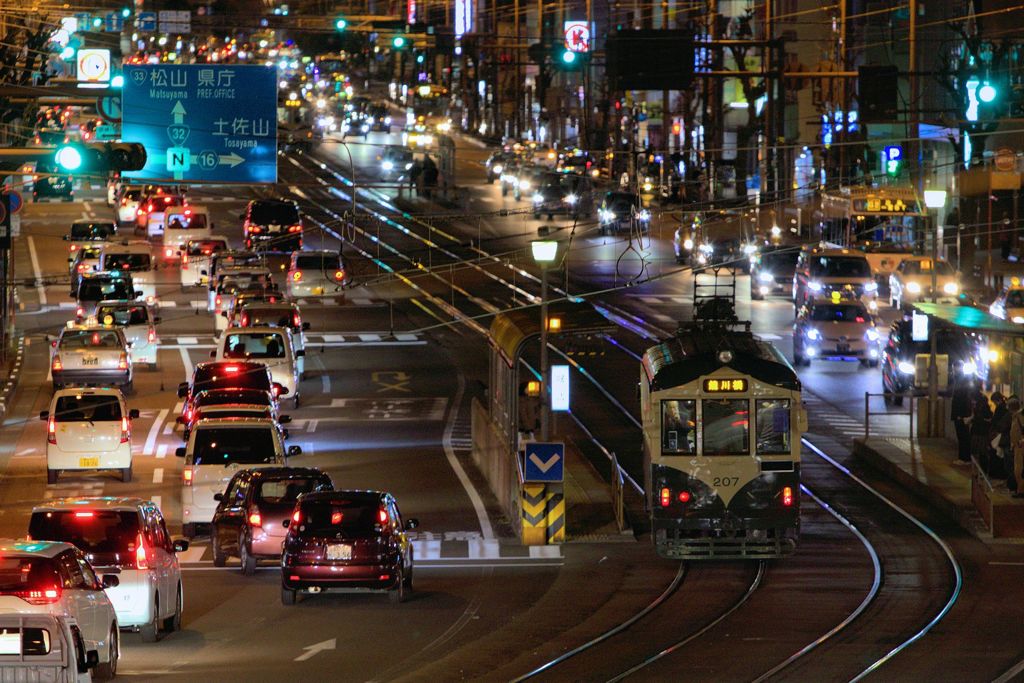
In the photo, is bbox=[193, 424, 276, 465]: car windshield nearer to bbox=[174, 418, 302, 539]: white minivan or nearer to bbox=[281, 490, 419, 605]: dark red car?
bbox=[174, 418, 302, 539]: white minivan

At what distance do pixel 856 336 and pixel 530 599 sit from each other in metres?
25.7

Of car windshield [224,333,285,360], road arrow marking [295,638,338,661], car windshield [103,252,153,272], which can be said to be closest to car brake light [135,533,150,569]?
road arrow marking [295,638,338,661]

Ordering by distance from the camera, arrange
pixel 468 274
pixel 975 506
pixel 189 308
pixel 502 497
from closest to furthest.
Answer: pixel 975 506, pixel 502 497, pixel 189 308, pixel 468 274

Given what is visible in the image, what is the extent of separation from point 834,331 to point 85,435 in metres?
21.1

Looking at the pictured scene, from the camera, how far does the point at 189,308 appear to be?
58062 millimetres

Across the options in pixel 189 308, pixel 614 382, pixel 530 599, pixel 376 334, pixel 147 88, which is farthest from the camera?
pixel 189 308

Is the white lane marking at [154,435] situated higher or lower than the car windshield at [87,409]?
lower

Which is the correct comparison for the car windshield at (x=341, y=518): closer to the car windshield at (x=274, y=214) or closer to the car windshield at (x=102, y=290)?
the car windshield at (x=102, y=290)

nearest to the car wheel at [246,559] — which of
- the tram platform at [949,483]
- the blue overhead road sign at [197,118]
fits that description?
the tram platform at [949,483]

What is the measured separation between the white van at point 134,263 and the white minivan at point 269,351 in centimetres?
1625

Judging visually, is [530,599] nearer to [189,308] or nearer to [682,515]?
[682,515]

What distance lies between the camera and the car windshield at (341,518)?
21734 millimetres

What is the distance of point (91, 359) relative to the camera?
42.0 m

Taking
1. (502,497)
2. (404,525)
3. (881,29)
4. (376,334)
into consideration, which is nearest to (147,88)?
(502,497)
